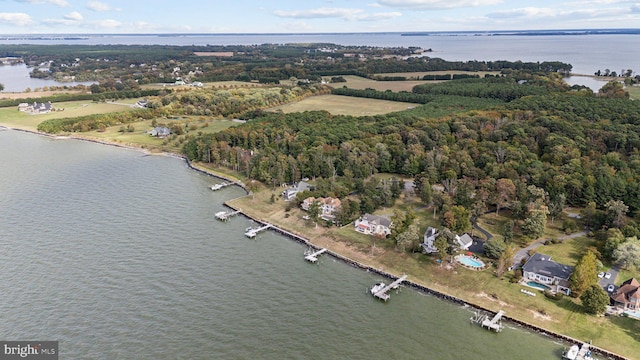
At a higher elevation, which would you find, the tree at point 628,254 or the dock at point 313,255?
the tree at point 628,254

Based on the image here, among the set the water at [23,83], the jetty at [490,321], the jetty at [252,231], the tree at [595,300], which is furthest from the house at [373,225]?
the water at [23,83]

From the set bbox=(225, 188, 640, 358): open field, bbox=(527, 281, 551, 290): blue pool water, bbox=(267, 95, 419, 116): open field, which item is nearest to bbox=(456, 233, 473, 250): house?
bbox=(225, 188, 640, 358): open field

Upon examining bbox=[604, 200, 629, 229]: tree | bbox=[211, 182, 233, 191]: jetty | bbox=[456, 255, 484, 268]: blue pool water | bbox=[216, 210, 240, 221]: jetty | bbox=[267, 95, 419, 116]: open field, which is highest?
bbox=[267, 95, 419, 116]: open field

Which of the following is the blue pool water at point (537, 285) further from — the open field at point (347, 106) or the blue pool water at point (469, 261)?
the open field at point (347, 106)

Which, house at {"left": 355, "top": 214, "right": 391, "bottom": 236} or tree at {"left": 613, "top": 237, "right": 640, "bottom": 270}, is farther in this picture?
house at {"left": 355, "top": 214, "right": 391, "bottom": 236}

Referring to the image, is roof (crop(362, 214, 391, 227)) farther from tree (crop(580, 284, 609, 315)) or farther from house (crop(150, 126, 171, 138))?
house (crop(150, 126, 171, 138))

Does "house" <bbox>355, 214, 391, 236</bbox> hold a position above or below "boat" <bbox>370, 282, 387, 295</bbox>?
above
